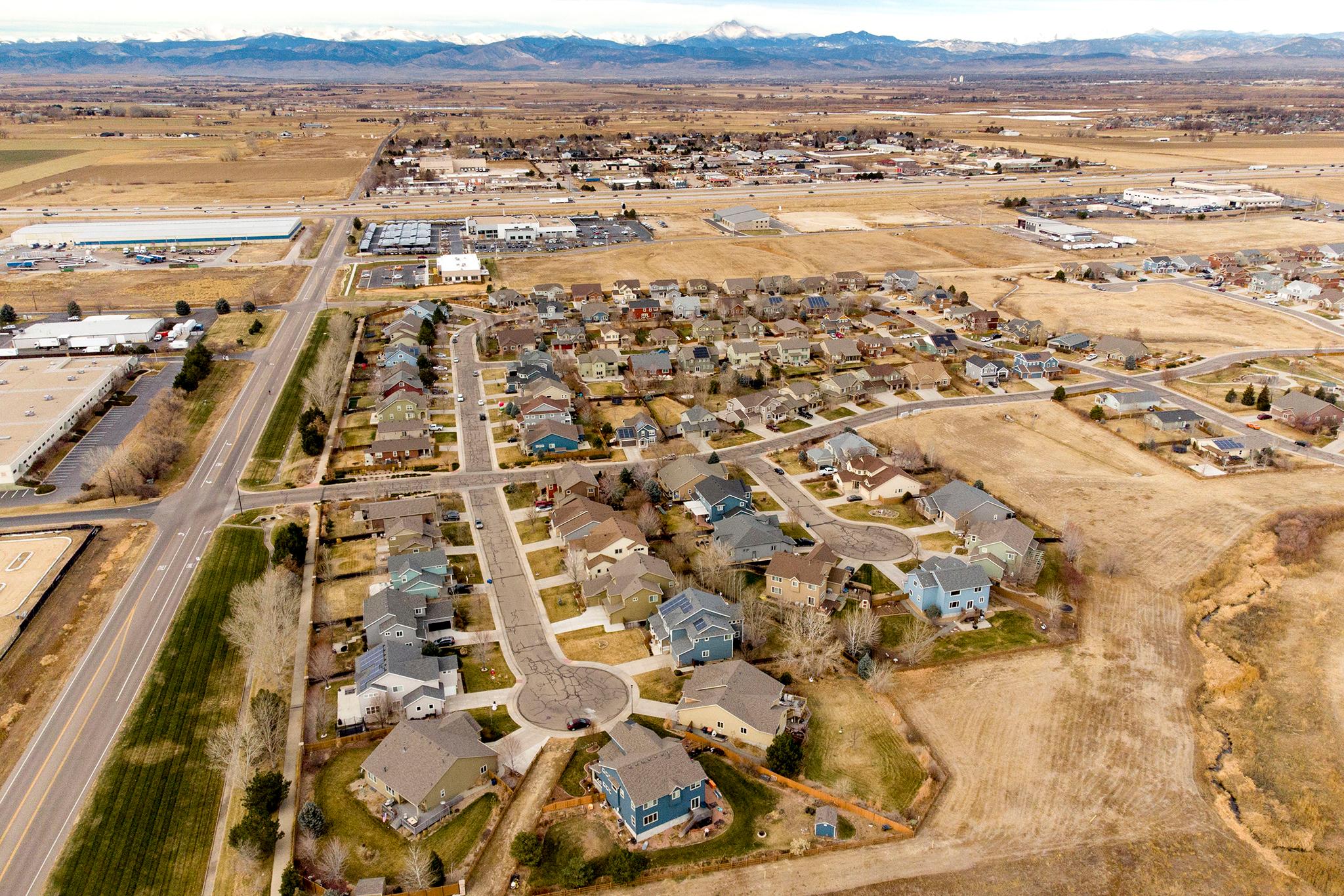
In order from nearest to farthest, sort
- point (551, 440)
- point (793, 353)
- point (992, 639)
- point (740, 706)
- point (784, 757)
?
1. point (784, 757)
2. point (740, 706)
3. point (992, 639)
4. point (551, 440)
5. point (793, 353)

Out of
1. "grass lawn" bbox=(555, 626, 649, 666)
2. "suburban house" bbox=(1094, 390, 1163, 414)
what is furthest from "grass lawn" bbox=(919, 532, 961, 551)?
"suburban house" bbox=(1094, 390, 1163, 414)

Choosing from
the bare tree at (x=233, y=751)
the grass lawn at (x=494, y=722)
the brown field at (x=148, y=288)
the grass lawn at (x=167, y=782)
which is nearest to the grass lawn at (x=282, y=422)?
the grass lawn at (x=167, y=782)

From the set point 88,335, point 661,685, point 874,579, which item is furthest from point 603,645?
point 88,335

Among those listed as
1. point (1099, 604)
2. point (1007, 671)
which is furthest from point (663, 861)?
point (1099, 604)

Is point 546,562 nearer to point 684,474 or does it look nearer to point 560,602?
point 560,602

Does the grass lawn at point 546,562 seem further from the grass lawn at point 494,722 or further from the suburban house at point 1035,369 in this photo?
the suburban house at point 1035,369

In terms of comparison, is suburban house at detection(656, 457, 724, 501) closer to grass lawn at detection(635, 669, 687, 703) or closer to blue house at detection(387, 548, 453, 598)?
blue house at detection(387, 548, 453, 598)
